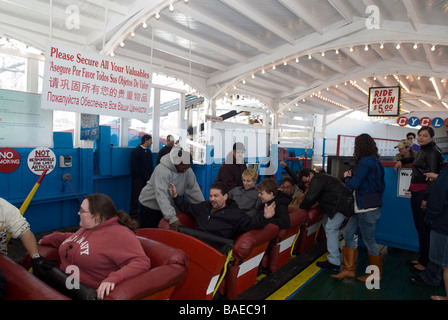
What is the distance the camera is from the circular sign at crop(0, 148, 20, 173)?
4.34 m

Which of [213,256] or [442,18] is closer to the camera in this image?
[213,256]

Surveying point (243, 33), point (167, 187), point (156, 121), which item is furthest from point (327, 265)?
point (156, 121)

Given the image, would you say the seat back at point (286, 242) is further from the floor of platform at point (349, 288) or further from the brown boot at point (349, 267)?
the brown boot at point (349, 267)

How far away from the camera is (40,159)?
470cm

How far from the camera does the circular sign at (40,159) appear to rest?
15.1 feet

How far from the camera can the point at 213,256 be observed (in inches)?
Result: 96.8

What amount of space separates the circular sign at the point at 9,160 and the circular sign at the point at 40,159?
164mm

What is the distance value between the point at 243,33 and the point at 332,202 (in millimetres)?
4213

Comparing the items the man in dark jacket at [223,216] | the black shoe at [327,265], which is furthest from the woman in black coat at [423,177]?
the man in dark jacket at [223,216]

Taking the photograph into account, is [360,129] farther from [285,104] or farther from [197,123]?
[197,123]

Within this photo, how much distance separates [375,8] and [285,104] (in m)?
6.82

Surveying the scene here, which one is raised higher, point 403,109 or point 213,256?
point 403,109

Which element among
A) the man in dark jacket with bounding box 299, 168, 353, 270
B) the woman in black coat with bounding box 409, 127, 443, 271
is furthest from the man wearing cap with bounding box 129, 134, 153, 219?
the woman in black coat with bounding box 409, 127, 443, 271
